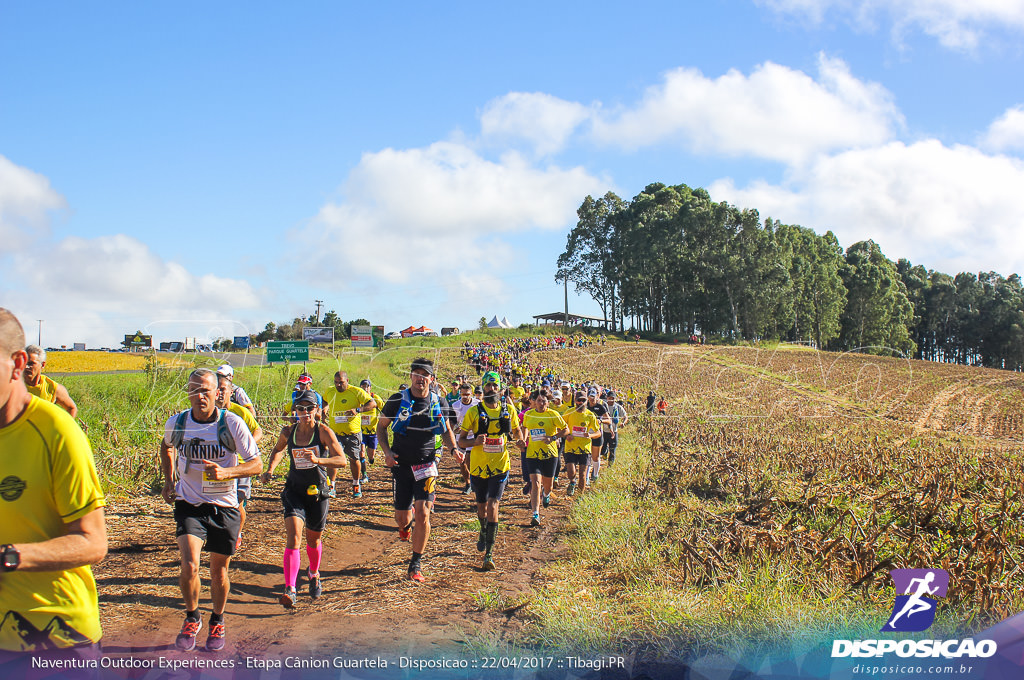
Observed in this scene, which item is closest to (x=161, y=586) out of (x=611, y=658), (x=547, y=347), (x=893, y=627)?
(x=611, y=658)

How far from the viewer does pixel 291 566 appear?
18.9 ft

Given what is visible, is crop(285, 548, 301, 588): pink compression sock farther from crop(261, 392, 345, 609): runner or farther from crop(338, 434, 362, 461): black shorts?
crop(338, 434, 362, 461): black shorts

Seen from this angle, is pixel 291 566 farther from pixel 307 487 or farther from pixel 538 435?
pixel 538 435

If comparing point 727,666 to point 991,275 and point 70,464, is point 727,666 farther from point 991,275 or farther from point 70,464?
point 991,275

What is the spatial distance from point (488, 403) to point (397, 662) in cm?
332

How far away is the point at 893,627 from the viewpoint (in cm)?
520

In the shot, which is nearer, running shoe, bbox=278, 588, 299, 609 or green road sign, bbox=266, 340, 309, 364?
running shoe, bbox=278, 588, 299, 609

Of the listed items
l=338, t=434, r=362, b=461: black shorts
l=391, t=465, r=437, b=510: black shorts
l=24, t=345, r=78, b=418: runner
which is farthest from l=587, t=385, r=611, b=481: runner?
l=24, t=345, r=78, b=418: runner

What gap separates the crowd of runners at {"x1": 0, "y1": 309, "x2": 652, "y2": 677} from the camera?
92.7 inches

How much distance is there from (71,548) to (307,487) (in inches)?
140

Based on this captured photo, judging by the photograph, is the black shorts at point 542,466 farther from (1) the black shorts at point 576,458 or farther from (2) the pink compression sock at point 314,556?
(2) the pink compression sock at point 314,556

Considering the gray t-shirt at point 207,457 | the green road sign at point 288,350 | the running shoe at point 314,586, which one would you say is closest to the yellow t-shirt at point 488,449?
the running shoe at point 314,586

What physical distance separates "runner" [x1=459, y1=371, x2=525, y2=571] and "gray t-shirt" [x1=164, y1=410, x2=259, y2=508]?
2.87 metres

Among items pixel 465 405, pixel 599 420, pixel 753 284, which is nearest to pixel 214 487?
pixel 465 405
